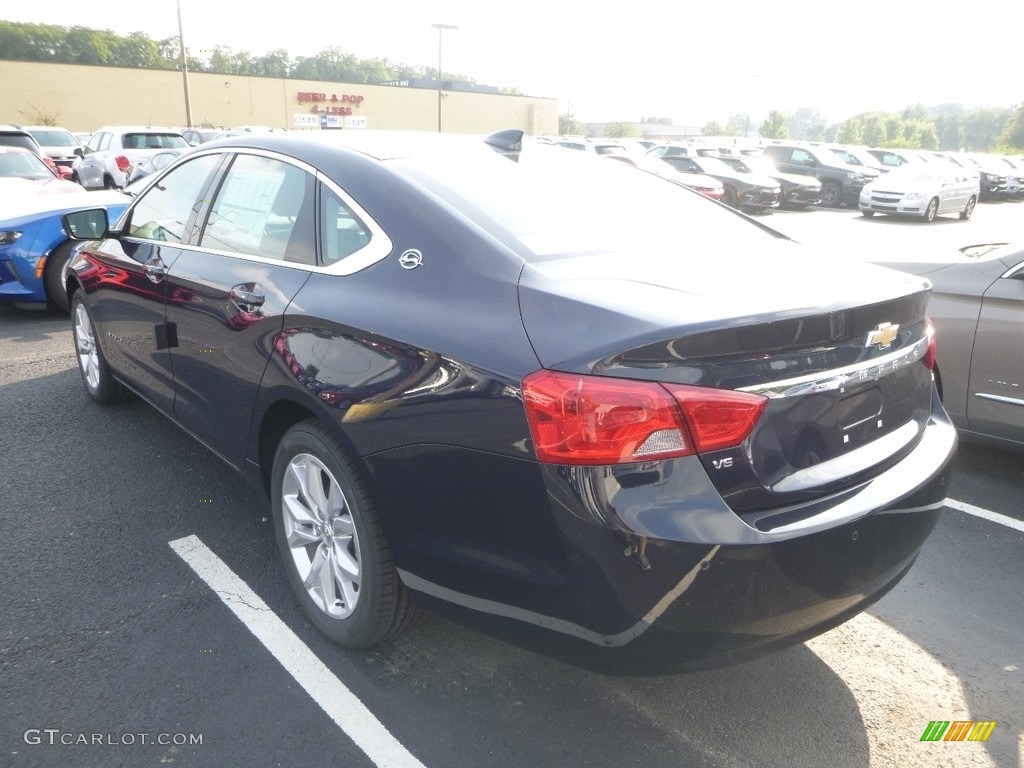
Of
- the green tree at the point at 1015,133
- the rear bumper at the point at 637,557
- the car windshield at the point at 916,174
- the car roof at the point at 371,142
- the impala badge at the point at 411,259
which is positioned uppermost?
the green tree at the point at 1015,133

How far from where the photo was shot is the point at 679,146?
89.7 ft

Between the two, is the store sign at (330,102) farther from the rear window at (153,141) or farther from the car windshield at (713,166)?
the car windshield at (713,166)

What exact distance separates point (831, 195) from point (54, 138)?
858 inches

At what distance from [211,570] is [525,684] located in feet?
4.66

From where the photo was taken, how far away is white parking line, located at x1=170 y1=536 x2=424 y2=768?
7.93 feet

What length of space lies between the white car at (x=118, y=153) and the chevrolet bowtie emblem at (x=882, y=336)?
775 inches

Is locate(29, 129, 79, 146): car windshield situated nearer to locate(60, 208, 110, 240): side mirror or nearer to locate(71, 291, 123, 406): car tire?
locate(71, 291, 123, 406): car tire

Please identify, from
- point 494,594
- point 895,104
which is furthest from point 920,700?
point 895,104

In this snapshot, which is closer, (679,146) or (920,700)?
(920,700)

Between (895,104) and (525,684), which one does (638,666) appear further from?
(895,104)

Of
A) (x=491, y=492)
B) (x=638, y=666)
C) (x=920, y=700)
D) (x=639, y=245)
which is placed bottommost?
(x=920, y=700)

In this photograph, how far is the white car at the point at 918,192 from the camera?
20531mm

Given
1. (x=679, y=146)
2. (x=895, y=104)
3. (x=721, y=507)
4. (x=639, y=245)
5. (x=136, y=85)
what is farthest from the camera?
(x=895, y=104)

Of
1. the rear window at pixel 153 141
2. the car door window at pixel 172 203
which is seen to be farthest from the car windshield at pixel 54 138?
the car door window at pixel 172 203
